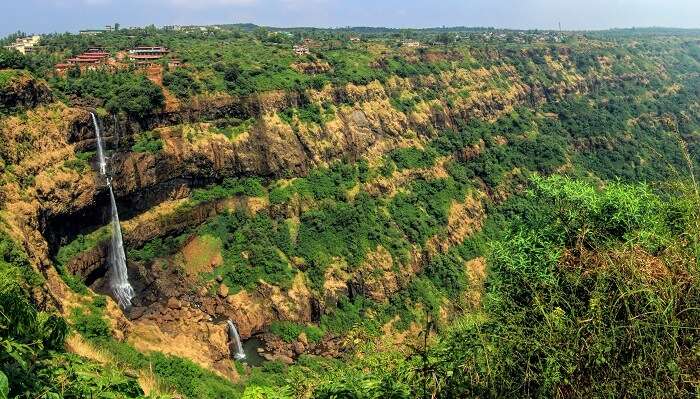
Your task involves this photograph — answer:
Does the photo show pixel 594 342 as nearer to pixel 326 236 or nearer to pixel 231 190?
pixel 326 236

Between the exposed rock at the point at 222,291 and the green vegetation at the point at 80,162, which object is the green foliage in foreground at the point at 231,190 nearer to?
the exposed rock at the point at 222,291

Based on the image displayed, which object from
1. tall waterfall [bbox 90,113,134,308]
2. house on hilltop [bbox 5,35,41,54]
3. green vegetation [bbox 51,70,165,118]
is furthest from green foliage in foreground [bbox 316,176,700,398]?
house on hilltop [bbox 5,35,41,54]

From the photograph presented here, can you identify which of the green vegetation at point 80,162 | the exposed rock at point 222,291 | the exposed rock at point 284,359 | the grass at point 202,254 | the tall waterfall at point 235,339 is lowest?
the exposed rock at point 284,359

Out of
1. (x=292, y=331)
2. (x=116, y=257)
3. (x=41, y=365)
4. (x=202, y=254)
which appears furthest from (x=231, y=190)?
(x=41, y=365)

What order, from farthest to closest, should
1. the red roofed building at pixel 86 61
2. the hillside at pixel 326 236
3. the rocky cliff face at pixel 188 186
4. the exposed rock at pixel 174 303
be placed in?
the red roofed building at pixel 86 61 → the exposed rock at pixel 174 303 → the rocky cliff face at pixel 188 186 → the hillside at pixel 326 236

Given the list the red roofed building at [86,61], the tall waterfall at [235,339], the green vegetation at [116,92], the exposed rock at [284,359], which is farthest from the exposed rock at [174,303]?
the red roofed building at [86,61]

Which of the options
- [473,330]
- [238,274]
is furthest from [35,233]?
[473,330]

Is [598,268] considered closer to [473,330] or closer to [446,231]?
[473,330]
